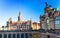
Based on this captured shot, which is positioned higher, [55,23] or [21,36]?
[55,23]

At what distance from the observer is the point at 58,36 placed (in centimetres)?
1554

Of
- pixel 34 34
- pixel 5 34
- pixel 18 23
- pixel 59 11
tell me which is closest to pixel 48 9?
pixel 59 11

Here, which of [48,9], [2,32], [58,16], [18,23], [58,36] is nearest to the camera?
[58,36]

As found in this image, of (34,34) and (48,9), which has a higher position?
(48,9)

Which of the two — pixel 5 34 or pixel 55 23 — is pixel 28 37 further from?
pixel 55 23

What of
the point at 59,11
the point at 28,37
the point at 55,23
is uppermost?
the point at 59,11

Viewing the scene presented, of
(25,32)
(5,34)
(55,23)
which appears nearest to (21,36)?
(25,32)

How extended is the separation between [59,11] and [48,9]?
549cm

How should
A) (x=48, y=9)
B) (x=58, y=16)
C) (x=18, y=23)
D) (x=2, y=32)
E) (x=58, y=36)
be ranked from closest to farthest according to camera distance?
(x=58, y=36) < (x=58, y=16) < (x=48, y=9) < (x=2, y=32) < (x=18, y=23)

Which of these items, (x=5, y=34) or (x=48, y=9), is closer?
(x=48, y=9)

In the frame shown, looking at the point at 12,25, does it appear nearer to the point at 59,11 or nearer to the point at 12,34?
the point at 12,34

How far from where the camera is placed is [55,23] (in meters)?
19.5

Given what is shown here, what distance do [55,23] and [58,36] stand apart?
4.10 meters

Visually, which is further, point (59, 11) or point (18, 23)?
point (18, 23)
